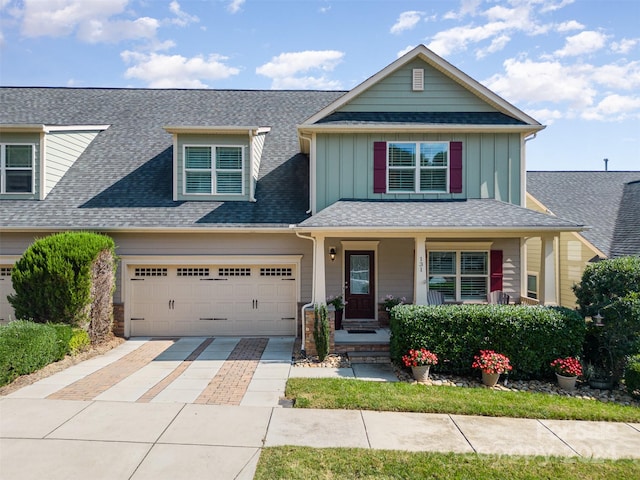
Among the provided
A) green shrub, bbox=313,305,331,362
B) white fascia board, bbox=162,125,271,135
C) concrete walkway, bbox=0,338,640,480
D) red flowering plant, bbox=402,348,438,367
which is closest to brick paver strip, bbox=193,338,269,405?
concrete walkway, bbox=0,338,640,480

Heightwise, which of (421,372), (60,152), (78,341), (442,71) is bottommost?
(421,372)

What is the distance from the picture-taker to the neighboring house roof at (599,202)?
48.1 ft

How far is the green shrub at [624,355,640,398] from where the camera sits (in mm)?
7500

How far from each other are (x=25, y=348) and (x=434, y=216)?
921 cm

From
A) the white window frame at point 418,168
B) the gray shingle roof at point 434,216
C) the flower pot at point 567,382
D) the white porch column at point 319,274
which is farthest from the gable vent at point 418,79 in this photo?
the flower pot at point 567,382

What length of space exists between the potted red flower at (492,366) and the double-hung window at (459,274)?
3.87 meters

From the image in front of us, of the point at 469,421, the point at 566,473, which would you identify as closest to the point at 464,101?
the point at 469,421

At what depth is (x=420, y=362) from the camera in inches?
324

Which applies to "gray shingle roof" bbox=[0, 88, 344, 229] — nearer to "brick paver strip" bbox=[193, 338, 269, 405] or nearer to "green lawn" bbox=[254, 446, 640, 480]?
"brick paver strip" bbox=[193, 338, 269, 405]

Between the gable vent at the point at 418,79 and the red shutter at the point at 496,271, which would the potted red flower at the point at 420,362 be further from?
the gable vent at the point at 418,79

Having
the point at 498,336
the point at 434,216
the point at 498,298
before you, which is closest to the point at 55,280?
the point at 434,216

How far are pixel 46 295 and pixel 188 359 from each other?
138 inches

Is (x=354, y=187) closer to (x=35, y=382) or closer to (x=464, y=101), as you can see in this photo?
(x=464, y=101)

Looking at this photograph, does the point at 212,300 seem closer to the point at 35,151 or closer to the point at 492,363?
the point at 35,151
